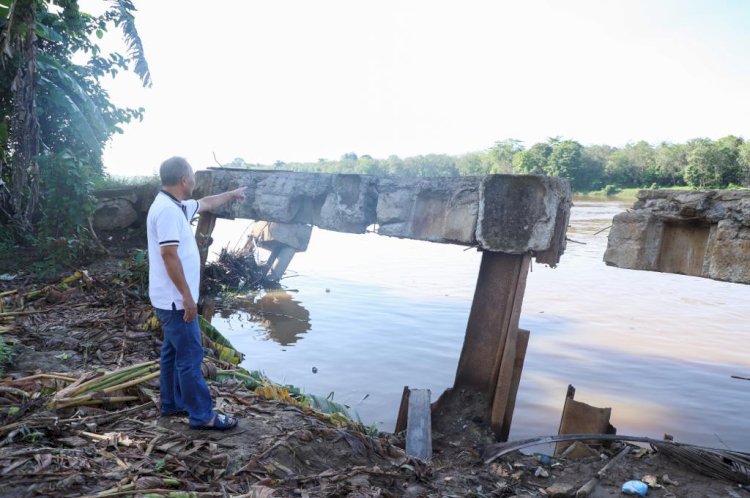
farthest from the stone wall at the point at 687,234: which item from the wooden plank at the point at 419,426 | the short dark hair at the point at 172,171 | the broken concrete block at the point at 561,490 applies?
the short dark hair at the point at 172,171

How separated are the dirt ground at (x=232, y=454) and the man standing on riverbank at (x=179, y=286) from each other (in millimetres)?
165

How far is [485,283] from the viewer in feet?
14.3

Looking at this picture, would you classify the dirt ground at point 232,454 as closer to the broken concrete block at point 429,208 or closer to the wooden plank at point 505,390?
the wooden plank at point 505,390

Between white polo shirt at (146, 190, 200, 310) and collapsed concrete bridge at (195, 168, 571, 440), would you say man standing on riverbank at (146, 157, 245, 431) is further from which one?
collapsed concrete bridge at (195, 168, 571, 440)

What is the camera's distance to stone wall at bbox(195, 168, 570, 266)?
4.00 meters

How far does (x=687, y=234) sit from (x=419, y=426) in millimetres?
2351

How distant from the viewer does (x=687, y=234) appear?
3.99m

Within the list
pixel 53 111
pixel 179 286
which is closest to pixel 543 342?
pixel 179 286

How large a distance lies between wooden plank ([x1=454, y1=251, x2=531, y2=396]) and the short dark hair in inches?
89.7

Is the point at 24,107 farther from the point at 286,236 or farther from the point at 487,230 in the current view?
the point at 487,230

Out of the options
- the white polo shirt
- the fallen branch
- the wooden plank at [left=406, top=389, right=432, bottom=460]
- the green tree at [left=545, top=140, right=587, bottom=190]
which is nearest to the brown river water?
the wooden plank at [left=406, top=389, right=432, bottom=460]

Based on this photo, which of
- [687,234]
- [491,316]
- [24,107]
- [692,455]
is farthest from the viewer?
[24,107]

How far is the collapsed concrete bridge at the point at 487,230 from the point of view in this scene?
4.02 m

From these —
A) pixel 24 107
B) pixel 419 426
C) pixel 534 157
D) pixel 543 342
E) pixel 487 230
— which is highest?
pixel 534 157
